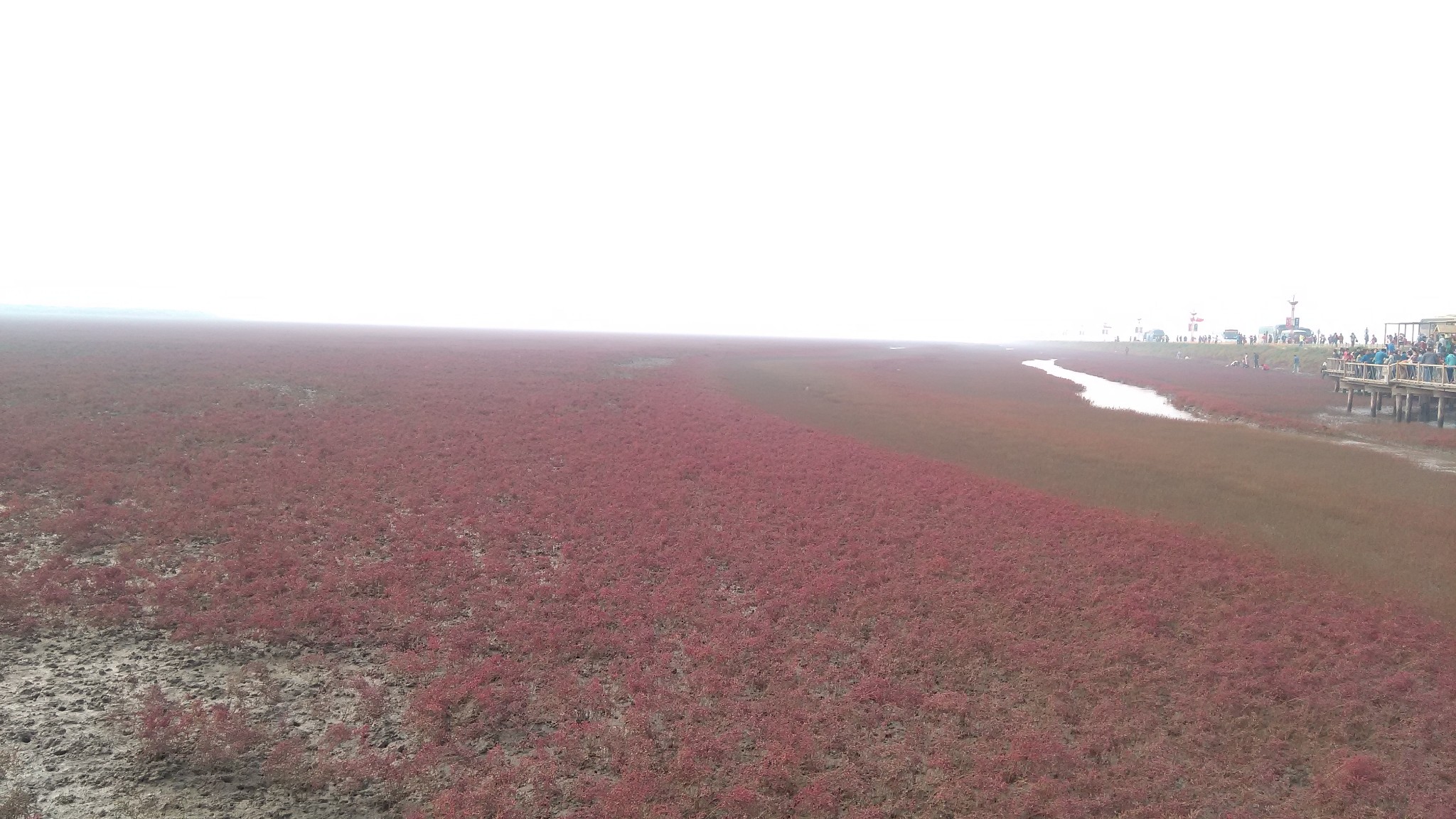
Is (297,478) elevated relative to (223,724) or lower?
elevated

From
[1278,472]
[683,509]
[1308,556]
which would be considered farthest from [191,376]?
[1278,472]

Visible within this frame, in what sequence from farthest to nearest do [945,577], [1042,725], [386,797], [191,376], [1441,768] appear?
[191,376], [945,577], [1042,725], [1441,768], [386,797]

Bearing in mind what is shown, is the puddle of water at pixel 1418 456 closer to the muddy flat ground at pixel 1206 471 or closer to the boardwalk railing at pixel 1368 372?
the muddy flat ground at pixel 1206 471

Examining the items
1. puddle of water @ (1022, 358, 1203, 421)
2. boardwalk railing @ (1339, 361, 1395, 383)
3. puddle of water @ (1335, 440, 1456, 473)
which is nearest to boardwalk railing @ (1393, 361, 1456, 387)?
boardwalk railing @ (1339, 361, 1395, 383)

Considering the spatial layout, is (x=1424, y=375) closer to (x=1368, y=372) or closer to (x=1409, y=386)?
(x=1409, y=386)

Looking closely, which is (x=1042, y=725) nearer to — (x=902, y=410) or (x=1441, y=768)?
(x=1441, y=768)

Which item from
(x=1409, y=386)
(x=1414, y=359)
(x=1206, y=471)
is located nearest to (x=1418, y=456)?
(x=1206, y=471)
